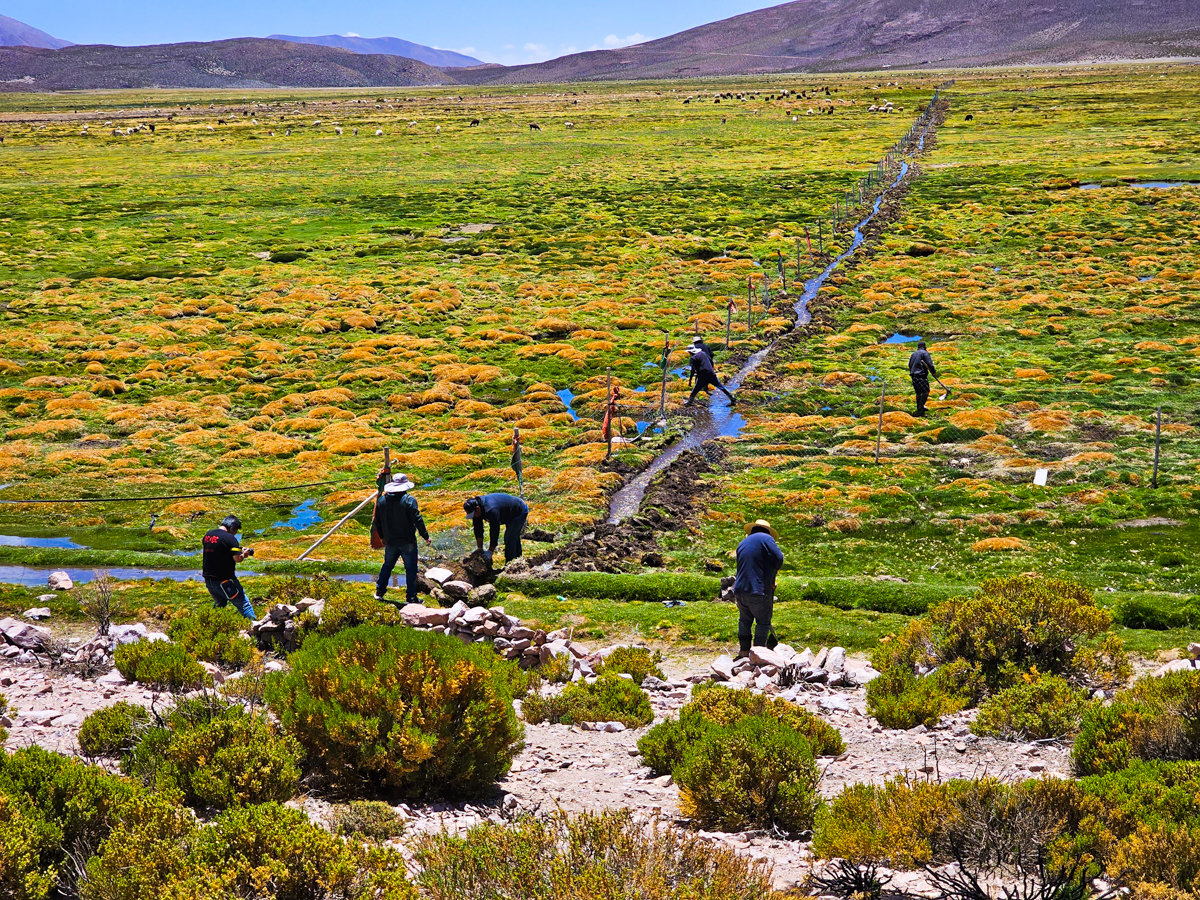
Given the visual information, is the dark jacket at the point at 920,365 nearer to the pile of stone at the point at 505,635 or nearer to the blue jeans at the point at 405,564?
the pile of stone at the point at 505,635

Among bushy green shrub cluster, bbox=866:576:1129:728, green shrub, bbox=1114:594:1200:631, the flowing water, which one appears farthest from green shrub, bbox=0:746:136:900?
the flowing water

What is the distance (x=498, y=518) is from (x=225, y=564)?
19.1 ft

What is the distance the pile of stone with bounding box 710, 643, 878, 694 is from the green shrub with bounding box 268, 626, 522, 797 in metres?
4.46

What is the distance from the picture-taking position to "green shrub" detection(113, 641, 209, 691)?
1344 cm

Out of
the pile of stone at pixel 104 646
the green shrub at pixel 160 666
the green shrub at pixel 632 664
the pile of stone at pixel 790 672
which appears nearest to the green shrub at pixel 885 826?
the pile of stone at pixel 790 672

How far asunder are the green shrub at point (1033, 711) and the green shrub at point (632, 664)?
15.8 ft

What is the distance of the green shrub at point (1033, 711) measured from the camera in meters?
11.5

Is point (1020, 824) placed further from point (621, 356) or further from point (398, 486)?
point (621, 356)

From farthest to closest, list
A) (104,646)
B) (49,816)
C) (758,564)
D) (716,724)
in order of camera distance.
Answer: (104,646), (758,564), (716,724), (49,816)

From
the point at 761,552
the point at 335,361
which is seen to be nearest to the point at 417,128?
the point at 335,361

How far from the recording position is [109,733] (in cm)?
1105

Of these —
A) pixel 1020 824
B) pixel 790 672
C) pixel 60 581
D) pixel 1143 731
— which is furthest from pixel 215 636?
pixel 1143 731

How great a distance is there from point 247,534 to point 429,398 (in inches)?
497

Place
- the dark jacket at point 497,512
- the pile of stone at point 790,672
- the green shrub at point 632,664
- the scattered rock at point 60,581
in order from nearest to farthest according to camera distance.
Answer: the pile of stone at point 790,672 < the green shrub at point 632,664 < the scattered rock at point 60,581 < the dark jacket at point 497,512
